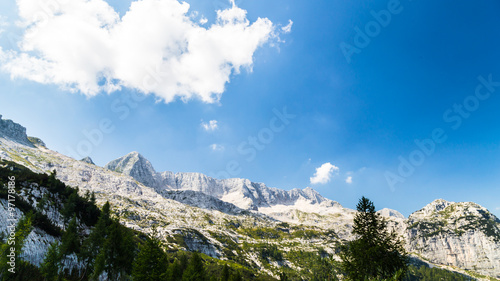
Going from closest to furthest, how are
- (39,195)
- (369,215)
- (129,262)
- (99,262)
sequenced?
(369,215)
(99,262)
(129,262)
(39,195)

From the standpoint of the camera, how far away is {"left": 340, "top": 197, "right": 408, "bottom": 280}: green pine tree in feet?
122

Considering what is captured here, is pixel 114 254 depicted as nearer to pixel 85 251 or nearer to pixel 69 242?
pixel 85 251

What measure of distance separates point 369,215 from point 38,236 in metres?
73.1

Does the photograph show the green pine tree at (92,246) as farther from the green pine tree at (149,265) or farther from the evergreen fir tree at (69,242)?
the green pine tree at (149,265)

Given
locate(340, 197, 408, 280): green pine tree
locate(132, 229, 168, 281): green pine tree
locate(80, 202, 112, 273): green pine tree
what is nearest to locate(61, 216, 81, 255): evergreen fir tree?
locate(80, 202, 112, 273): green pine tree

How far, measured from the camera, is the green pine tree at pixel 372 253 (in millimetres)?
37219

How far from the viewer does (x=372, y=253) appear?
1468 inches

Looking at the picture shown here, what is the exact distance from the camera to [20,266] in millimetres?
40062

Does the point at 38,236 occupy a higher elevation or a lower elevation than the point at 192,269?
higher

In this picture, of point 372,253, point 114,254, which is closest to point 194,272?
point 114,254

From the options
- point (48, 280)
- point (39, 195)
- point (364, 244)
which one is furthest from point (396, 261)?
point (39, 195)

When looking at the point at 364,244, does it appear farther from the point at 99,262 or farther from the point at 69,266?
the point at 69,266

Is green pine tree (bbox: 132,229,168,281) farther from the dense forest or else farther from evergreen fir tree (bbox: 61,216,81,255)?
evergreen fir tree (bbox: 61,216,81,255)

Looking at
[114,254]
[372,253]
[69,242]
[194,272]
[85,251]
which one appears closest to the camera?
[372,253]
